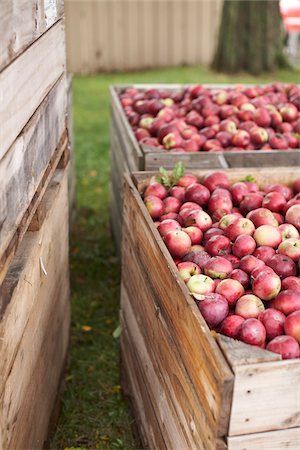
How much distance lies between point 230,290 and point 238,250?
0.31 meters

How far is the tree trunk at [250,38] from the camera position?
10.2 m

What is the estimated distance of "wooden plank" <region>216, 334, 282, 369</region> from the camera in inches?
63.5

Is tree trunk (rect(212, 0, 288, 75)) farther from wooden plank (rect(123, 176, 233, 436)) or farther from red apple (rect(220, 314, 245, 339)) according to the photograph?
red apple (rect(220, 314, 245, 339))

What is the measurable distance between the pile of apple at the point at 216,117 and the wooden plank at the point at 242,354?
82.3 inches

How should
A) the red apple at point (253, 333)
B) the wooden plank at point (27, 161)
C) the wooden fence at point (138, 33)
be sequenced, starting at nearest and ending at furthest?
the wooden plank at point (27, 161), the red apple at point (253, 333), the wooden fence at point (138, 33)

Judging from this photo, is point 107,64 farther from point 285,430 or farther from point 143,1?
point 285,430

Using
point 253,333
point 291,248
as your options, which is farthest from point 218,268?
point 253,333

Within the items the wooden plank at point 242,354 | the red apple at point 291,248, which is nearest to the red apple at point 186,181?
the red apple at point 291,248

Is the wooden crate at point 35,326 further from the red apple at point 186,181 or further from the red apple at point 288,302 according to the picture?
the red apple at point 288,302

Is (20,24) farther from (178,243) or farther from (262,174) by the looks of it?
(262,174)

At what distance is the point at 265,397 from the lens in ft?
5.43

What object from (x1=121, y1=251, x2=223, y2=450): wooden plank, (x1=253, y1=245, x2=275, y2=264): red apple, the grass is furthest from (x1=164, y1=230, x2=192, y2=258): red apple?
the grass

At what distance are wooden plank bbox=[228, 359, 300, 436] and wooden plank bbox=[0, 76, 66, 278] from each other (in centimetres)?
75

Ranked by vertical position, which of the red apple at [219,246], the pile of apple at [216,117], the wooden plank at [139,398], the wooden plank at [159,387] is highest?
the red apple at [219,246]
